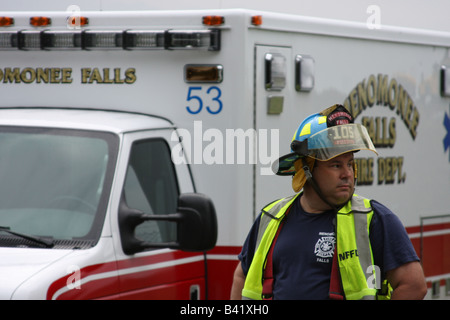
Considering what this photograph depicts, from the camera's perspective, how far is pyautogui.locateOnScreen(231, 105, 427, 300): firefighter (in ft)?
12.2

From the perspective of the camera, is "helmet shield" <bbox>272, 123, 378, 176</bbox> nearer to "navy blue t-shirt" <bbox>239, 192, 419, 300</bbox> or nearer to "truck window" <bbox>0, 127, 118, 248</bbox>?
"navy blue t-shirt" <bbox>239, 192, 419, 300</bbox>

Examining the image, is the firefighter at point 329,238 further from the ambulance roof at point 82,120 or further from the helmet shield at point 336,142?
the ambulance roof at point 82,120

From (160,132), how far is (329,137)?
1.96 m

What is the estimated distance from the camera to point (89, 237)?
4.93 m

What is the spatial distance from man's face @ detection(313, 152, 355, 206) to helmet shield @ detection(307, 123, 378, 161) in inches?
1.9

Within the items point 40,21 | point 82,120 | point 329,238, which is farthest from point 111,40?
point 329,238

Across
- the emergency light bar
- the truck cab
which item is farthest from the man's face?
the emergency light bar

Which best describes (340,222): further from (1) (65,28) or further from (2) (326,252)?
(1) (65,28)

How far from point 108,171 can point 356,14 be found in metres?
2.48

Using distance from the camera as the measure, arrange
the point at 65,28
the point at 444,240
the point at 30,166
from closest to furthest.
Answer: the point at 30,166 → the point at 65,28 → the point at 444,240

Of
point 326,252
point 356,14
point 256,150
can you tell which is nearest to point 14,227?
point 256,150

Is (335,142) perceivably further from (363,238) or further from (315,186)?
(363,238)

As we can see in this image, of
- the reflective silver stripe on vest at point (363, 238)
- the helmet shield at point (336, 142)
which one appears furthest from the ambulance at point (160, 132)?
the reflective silver stripe on vest at point (363, 238)

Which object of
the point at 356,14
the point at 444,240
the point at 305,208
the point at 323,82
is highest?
the point at 356,14
